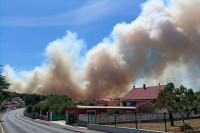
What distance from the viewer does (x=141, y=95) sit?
6272cm

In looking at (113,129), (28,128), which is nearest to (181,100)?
(113,129)

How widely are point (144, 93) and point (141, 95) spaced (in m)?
1.07

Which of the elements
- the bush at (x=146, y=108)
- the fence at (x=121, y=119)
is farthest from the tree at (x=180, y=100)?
the bush at (x=146, y=108)

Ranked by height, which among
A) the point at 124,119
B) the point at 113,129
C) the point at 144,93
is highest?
the point at 144,93

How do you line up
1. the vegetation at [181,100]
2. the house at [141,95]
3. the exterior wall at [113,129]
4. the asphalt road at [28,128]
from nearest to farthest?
1. the exterior wall at [113,129]
2. the vegetation at [181,100]
3. the asphalt road at [28,128]
4. the house at [141,95]

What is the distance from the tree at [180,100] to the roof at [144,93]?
29960 mm

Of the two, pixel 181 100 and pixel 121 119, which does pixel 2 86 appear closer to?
pixel 121 119

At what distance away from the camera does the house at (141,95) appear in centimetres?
5877

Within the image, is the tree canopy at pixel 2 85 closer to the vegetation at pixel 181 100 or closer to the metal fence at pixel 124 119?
the metal fence at pixel 124 119

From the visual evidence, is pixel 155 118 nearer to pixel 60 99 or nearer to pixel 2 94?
pixel 60 99

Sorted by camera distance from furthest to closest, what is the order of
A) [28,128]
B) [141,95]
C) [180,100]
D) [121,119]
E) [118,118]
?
[141,95] → [121,119] → [118,118] → [28,128] → [180,100]

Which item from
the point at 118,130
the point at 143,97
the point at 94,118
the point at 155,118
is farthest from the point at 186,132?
the point at 143,97

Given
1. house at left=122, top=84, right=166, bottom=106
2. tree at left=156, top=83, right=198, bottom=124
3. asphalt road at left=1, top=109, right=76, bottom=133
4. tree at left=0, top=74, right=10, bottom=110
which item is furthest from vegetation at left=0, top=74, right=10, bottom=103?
tree at left=156, top=83, right=198, bottom=124

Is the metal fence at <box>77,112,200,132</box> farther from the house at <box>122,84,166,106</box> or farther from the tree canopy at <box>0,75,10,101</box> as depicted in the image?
the tree canopy at <box>0,75,10,101</box>
